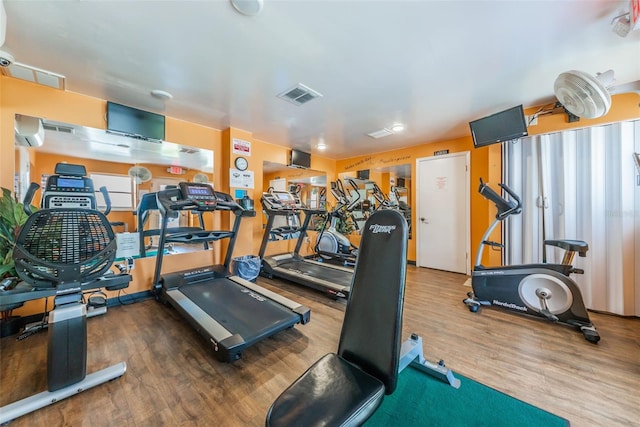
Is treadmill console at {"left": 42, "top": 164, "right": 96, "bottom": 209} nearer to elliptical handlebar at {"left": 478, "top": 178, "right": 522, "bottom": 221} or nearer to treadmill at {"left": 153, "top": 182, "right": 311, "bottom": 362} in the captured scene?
treadmill at {"left": 153, "top": 182, "right": 311, "bottom": 362}

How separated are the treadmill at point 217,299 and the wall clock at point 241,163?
3.19 feet

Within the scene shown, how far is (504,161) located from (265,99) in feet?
11.6

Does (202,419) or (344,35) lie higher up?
(344,35)

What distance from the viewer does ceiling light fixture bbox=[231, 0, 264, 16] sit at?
160cm

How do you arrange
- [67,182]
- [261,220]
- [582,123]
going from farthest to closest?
[261,220] < [582,123] < [67,182]

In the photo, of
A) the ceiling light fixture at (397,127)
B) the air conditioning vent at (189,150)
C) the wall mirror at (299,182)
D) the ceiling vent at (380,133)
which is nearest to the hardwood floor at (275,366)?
the air conditioning vent at (189,150)

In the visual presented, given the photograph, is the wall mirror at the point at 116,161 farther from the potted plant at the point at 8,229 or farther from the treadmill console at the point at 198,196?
the treadmill console at the point at 198,196

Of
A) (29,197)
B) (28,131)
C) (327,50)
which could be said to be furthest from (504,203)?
(28,131)

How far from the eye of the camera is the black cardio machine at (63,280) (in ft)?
4.73

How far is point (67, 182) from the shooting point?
2172mm

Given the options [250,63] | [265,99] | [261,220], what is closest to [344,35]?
[250,63]

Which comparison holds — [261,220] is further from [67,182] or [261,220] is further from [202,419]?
[202,419]

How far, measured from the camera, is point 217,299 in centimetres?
271

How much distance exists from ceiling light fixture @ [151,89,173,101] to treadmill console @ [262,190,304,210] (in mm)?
2010
